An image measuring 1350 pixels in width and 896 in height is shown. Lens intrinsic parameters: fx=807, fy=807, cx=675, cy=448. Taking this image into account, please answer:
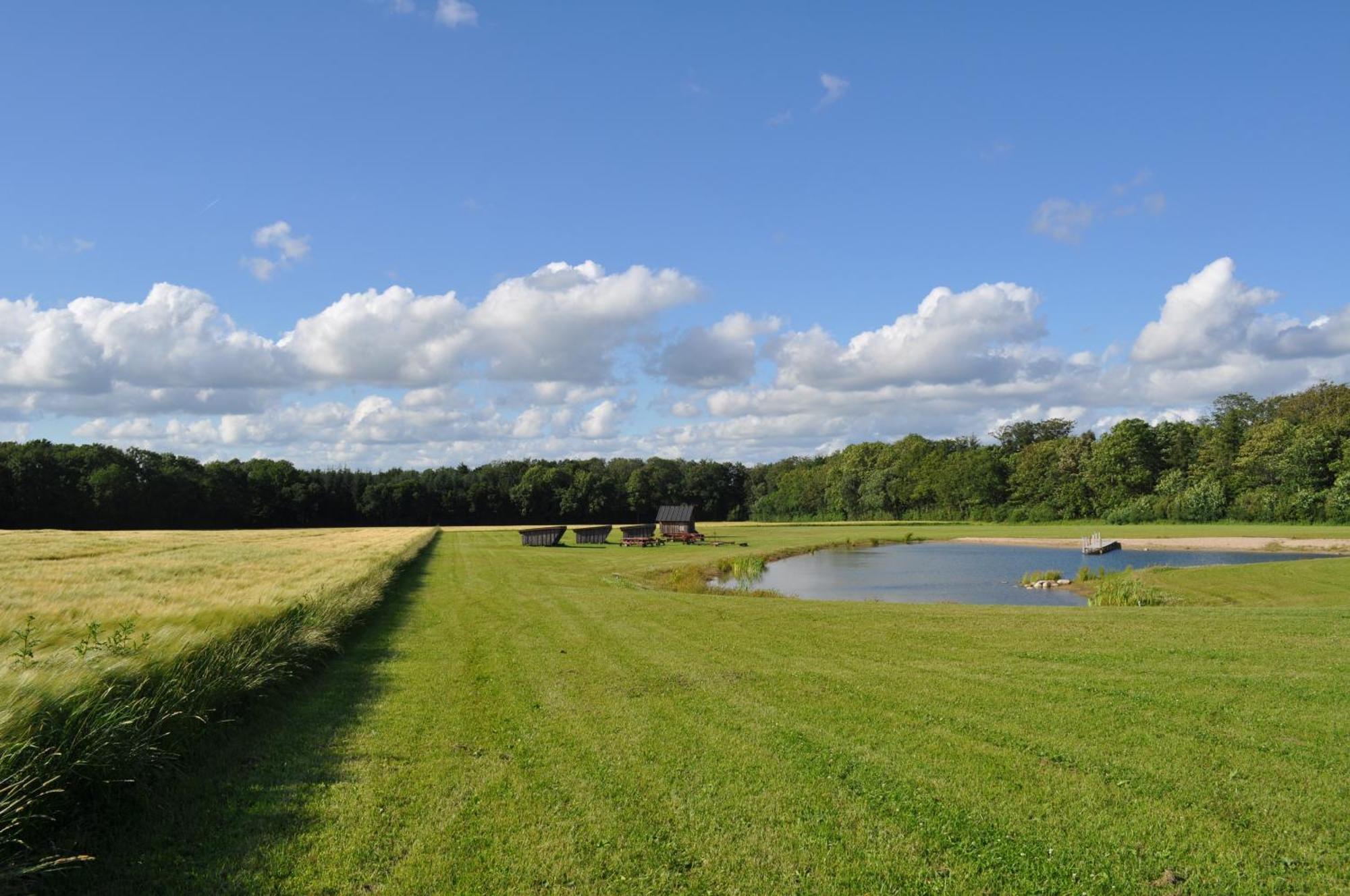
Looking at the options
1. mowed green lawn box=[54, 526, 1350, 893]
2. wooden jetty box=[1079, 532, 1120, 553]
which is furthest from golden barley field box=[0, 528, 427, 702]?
wooden jetty box=[1079, 532, 1120, 553]

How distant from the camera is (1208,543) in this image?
160ft

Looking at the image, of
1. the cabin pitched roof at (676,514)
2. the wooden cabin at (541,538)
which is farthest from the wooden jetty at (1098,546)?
the wooden cabin at (541,538)

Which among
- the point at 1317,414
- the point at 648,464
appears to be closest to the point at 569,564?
the point at 1317,414

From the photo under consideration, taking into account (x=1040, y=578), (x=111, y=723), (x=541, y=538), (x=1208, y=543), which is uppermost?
(x=111, y=723)

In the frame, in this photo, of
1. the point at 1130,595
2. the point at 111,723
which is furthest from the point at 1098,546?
the point at 111,723

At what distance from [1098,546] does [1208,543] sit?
7733 mm

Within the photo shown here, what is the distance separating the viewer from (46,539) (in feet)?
123

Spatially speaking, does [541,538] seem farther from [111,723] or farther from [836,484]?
[836,484]

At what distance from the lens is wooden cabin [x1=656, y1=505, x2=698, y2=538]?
58384 mm

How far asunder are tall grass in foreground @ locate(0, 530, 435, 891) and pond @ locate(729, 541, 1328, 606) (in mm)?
17712

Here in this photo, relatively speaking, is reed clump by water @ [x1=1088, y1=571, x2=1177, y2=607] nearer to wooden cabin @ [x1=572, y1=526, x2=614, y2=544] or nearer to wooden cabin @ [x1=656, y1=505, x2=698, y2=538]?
wooden cabin @ [x1=572, y1=526, x2=614, y2=544]

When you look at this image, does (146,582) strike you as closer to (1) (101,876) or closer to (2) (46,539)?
(1) (101,876)

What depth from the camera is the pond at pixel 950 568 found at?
2608 cm

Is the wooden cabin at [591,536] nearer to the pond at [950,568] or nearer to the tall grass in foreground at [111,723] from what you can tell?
the pond at [950,568]
